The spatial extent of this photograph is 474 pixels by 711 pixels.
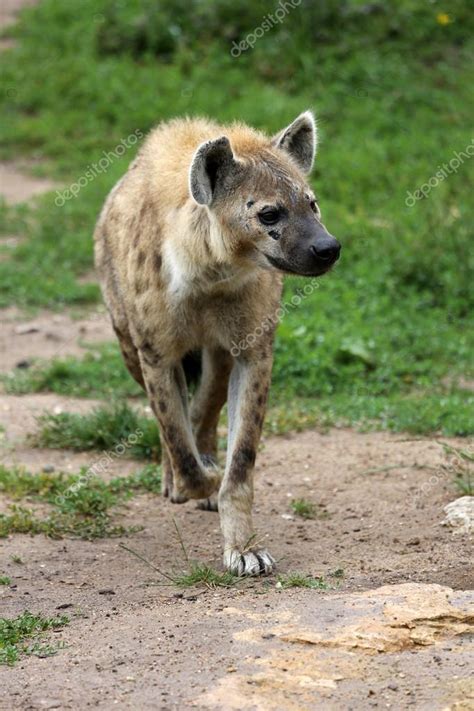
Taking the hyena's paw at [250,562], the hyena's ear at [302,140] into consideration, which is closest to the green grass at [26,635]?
the hyena's paw at [250,562]

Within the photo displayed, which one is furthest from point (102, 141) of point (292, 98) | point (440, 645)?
point (440, 645)

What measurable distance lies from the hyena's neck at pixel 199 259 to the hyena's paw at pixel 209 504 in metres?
1.03

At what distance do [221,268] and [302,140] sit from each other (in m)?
0.60

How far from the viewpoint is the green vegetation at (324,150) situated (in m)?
6.75

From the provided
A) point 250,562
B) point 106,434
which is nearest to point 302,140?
point 250,562

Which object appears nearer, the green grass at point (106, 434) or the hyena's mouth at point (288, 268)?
the hyena's mouth at point (288, 268)

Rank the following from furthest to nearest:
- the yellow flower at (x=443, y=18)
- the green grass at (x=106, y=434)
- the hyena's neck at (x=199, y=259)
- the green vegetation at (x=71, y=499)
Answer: the yellow flower at (x=443, y=18) → the green grass at (x=106, y=434) → the green vegetation at (x=71, y=499) → the hyena's neck at (x=199, y=259)

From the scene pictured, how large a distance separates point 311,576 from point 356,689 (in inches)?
38.7

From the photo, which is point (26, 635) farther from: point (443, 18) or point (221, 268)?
point (443, 18)

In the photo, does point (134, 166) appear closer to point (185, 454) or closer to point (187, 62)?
point (185, 454)

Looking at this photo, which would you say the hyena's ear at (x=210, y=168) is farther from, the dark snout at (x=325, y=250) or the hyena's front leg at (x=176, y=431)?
the hyena's front leg at (x=176, y=431)

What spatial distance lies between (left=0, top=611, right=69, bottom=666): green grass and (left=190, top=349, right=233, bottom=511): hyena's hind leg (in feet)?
4.43

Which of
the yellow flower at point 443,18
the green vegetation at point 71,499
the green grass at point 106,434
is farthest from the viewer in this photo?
the yellow flower at point 443,18

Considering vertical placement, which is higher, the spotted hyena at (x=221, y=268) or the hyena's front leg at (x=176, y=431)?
the spotted hyena at (x=221, y=268)
